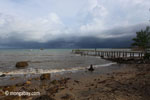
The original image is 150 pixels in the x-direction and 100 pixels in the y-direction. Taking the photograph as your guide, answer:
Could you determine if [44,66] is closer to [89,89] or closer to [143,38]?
[89,89]

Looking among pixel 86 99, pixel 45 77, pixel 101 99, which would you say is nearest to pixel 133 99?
pixel 101 99

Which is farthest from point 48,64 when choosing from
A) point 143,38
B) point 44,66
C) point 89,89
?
point 143,38

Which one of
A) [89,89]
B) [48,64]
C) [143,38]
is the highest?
[143,38]

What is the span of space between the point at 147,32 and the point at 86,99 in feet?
156

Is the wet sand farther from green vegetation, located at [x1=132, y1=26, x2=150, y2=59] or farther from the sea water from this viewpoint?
green vegetation, located at [x1=132, y1=26, x2=150, y2=59]

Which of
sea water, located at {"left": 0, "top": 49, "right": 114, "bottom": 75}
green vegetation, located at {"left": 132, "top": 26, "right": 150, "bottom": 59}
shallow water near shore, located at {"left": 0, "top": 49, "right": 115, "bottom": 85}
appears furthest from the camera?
green vegetation, located at {"left": 132, "top": 26, "right": 150, "bottom": 59}

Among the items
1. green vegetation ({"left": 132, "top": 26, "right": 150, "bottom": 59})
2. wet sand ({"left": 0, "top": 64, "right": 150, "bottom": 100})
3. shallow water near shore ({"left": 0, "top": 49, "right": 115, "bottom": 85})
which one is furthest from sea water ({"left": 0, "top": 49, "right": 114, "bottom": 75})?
green vegetation ({"left": 132, "top": 26, "right": 150, "bottom": 59})

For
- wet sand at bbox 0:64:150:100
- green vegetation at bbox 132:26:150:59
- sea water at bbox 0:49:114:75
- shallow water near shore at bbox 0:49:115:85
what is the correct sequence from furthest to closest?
1. green vegetation at bbox 132:26:150:59
2. sea water at bbox 0:49:114:75
3. shallow water near shore at bbox 0:49:115:85
4. wet sand at bbox 0:64:150:100

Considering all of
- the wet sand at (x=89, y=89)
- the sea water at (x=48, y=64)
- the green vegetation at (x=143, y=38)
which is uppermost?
the green vegetation at (x=143, y=38)

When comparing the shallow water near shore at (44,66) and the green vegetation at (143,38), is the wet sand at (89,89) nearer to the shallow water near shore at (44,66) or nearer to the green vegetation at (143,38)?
the shallow water near shore at (44,66)

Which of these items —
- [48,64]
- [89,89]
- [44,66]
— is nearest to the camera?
[89,89]

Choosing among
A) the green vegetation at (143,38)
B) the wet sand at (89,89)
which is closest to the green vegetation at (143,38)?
the green vegetation at (143,38)

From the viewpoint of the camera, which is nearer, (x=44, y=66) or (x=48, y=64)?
(x=44, y=66)

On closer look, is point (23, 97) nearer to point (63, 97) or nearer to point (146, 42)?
point (63, 97)
